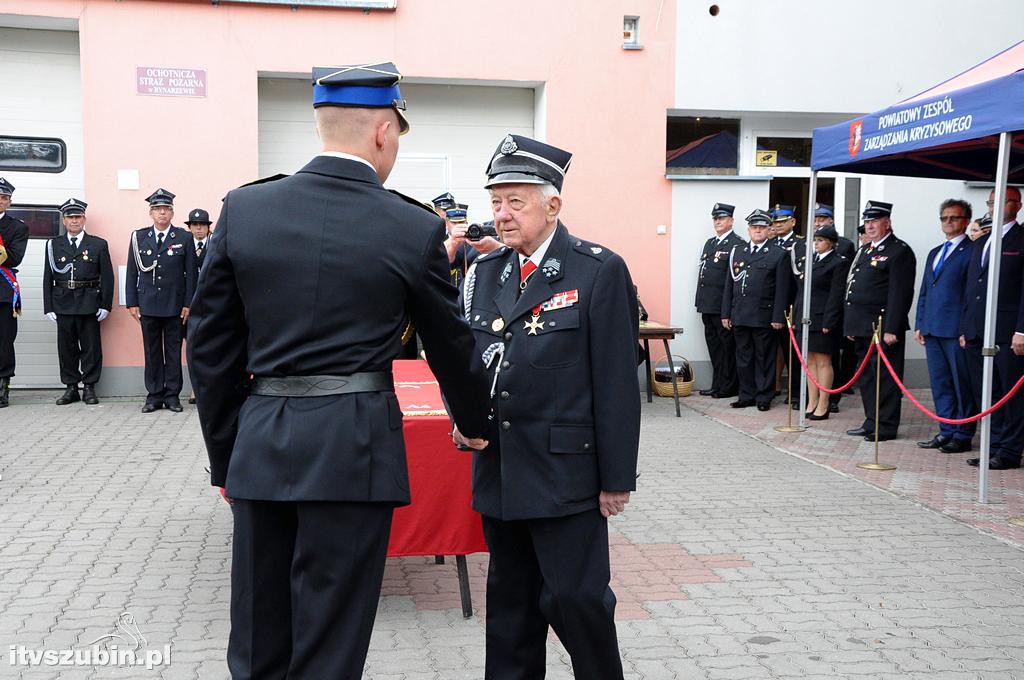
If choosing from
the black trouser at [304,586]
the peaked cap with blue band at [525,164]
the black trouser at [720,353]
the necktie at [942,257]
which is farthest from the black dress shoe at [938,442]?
the black trouser at [304,586]

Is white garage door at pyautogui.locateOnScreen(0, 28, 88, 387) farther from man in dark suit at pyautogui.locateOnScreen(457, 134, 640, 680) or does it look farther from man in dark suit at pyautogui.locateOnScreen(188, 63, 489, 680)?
man in dark suit at pyautogui.locateOnScreen(188, 63, 489, 680)

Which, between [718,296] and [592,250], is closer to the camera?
[592,250]

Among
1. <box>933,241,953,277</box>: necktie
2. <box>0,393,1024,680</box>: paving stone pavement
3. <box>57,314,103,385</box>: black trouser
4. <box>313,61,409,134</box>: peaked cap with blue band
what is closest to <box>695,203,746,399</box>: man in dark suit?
<box>933,241,953,277</box>: necktie

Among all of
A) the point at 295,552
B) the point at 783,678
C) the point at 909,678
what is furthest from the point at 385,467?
the point at 909,678

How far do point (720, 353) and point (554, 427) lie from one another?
9.42 metres

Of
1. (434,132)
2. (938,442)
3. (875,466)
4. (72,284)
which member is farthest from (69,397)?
(938,442)

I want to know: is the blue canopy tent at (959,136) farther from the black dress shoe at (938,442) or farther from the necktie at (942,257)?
the black dress shoe at (938,442)

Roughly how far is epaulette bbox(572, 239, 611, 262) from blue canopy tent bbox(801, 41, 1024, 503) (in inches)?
178

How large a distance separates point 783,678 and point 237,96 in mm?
9512

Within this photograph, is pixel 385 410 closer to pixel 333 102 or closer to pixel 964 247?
pixel 333 102

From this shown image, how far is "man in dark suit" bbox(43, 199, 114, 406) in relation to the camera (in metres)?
10.9

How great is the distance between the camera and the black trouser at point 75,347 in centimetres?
1105

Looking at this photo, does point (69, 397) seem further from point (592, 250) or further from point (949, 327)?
point (592, 250)

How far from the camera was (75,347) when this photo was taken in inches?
441
